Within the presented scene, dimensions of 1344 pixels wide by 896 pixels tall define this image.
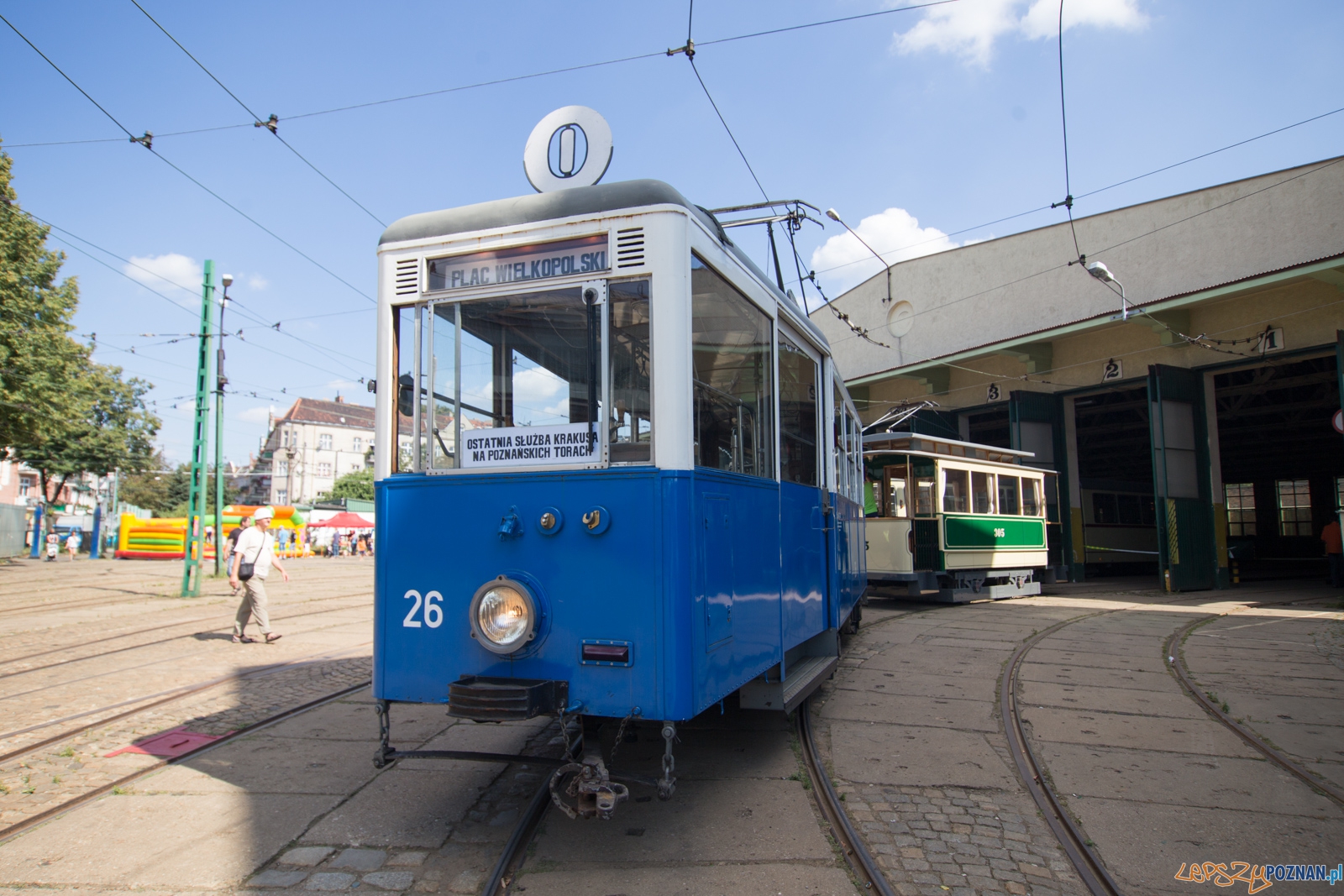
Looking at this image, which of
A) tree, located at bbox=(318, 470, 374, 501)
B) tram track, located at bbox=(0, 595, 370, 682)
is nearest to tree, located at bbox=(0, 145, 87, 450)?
tram track, located at bbox=(0, 595, 370, 682)

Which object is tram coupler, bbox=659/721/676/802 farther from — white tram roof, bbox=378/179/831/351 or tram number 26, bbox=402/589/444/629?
white tram roof, bbox=378/179/831/351

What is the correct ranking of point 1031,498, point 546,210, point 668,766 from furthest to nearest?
point 1031,498, point 546,210, point 668,766

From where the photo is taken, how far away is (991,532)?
51.9 ft

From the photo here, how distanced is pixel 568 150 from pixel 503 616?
2.36 meters

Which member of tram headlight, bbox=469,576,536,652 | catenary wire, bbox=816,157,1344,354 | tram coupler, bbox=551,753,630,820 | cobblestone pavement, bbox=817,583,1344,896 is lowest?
cobblestone pavement, bbox=817,583,1344,896

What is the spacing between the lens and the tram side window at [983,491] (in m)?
15.5

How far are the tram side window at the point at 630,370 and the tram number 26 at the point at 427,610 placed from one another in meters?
1.03

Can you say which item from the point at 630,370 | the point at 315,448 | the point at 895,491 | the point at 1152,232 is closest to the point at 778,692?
the point at 630,370

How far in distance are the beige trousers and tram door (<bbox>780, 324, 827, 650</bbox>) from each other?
271 inches

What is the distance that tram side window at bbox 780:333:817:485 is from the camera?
4828 mm

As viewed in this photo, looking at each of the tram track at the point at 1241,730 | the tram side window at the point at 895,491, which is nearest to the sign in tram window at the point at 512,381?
the tram track at the point at 1241,730

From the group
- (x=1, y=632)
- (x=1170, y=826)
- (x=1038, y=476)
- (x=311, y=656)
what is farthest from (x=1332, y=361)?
(x=1, y=632)

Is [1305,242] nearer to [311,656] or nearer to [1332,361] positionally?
[1332,361]

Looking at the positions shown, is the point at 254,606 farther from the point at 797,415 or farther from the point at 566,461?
the point at 566,461
